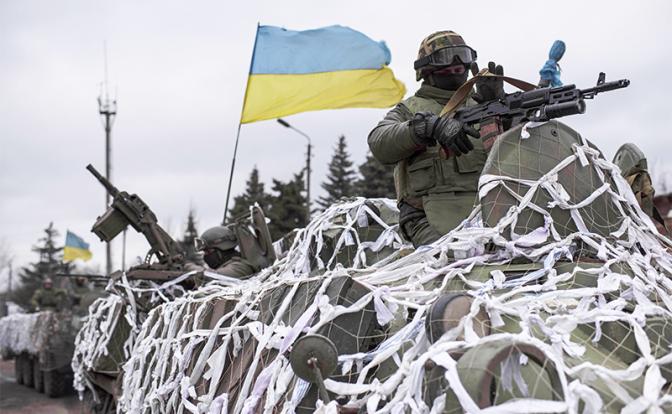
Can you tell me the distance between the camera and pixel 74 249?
1123 inches

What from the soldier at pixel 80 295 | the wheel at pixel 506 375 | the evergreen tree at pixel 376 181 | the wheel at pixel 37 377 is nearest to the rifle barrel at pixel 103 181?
the soldier at pixel 80 295

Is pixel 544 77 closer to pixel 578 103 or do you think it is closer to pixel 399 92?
pixel 578 103

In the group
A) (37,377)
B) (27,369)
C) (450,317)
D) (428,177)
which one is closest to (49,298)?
(27,369)

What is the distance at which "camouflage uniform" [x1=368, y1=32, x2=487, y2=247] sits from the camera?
203 inches

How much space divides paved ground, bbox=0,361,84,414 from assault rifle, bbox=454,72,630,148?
11922 mm

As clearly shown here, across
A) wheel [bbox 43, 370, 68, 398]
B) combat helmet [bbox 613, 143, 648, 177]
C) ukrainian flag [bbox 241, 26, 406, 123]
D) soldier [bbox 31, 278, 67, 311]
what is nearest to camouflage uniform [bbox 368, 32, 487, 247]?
combat helmet [bbox 613, 143, 648, 177]

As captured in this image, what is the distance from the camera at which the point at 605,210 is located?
4.32 meters

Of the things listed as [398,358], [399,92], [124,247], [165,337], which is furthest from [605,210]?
[124,247]

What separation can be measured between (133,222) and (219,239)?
1175mm

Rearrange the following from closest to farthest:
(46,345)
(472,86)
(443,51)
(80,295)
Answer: (472,86) < (443,51) < (46,345) < (80,295)

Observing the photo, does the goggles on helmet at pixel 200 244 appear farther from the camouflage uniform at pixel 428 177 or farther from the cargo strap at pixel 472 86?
the cargo strap at pixel 472 86

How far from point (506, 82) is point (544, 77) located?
0.37 m

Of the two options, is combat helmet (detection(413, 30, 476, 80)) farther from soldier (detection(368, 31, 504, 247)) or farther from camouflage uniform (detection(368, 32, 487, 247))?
camouflage uniform (detection(368, 32, 487, 247))

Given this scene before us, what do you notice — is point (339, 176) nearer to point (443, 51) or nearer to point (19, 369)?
point (19, 369)
